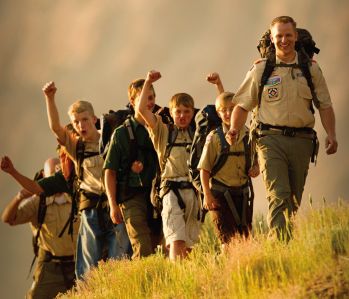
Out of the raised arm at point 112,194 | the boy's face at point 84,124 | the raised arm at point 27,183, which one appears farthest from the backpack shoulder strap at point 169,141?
the raised arm at point 27,183

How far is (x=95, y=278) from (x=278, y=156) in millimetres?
2996

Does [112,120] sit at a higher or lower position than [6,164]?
higher

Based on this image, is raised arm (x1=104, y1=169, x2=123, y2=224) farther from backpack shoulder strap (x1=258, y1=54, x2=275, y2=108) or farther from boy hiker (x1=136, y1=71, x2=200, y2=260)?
backpack shoulder strap (x1=258, y1=54, x2=275, y2=108)

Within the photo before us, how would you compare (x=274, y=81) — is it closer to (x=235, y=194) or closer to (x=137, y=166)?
(x=235, y=194)

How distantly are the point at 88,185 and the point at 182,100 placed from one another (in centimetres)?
174

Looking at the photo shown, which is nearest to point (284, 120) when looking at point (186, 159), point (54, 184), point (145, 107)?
point (186, 159)

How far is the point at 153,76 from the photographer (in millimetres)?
11438

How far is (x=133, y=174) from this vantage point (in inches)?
482

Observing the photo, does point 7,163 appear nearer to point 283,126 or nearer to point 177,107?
point 177,107

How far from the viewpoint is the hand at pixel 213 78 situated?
1218cm

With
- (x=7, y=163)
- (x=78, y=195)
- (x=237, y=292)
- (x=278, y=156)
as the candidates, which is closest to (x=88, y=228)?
(x=78, y=195)

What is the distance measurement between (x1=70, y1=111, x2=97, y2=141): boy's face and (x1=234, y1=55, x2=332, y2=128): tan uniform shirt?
2993 millimetres

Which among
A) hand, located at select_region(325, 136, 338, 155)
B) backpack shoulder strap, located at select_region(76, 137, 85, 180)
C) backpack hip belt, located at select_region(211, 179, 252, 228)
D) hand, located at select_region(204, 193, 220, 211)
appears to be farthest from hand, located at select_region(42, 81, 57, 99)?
hand, located at select_region(325, 136, 338, 155)

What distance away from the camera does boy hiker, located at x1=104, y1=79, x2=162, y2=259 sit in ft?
39.5
